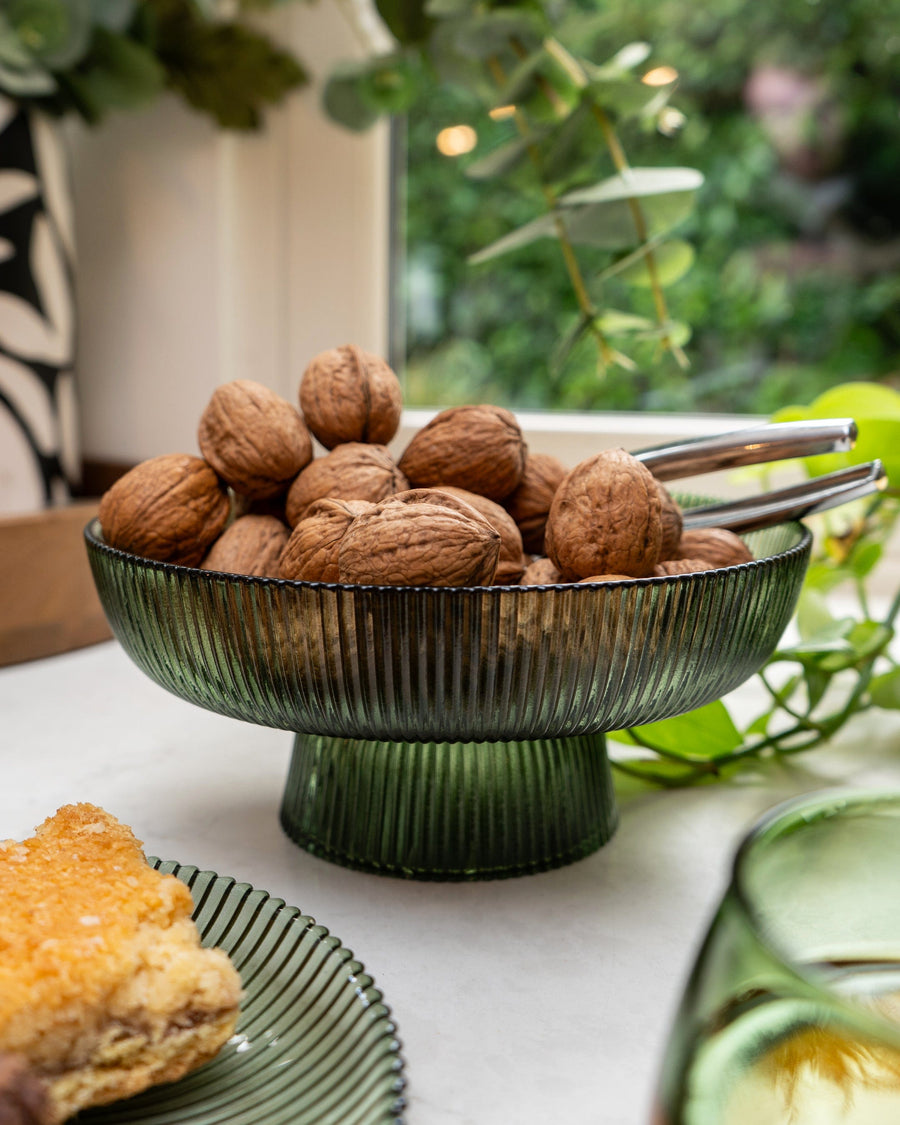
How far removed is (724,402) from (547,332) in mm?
188

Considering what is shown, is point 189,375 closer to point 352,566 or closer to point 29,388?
point 29,388

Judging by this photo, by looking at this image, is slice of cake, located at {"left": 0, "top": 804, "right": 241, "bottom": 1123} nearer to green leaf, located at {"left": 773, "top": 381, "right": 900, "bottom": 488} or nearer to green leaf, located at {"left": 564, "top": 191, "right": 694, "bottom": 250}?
green leaf, located at {"left": 773, "top": 381, "right": 900, "bottom": 488}

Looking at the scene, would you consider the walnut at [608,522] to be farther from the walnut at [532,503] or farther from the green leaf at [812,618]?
the green leaf at [812,618]

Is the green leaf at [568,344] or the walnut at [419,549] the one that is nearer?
the walnut at [419,549]

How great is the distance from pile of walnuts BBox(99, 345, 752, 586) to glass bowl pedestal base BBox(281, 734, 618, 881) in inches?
2.9

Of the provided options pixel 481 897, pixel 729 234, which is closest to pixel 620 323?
pixel 729 234

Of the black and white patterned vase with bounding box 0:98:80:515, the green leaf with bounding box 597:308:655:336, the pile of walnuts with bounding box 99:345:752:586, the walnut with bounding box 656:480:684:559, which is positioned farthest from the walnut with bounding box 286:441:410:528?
the black and white patterned vase with bounding box 0:98:80:515

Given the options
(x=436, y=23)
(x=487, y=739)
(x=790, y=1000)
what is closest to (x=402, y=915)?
(x=487, y=739)

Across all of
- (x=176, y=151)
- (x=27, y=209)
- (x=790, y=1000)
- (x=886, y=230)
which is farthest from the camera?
(x=886, y=230)

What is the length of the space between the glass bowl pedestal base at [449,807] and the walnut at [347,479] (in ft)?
0.33

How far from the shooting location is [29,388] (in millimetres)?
819

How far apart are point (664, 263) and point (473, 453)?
0.37m

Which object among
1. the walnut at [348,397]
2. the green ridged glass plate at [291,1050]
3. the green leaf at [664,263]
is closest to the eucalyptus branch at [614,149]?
the green leaf at [664,263]

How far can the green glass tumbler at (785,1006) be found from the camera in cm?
17
